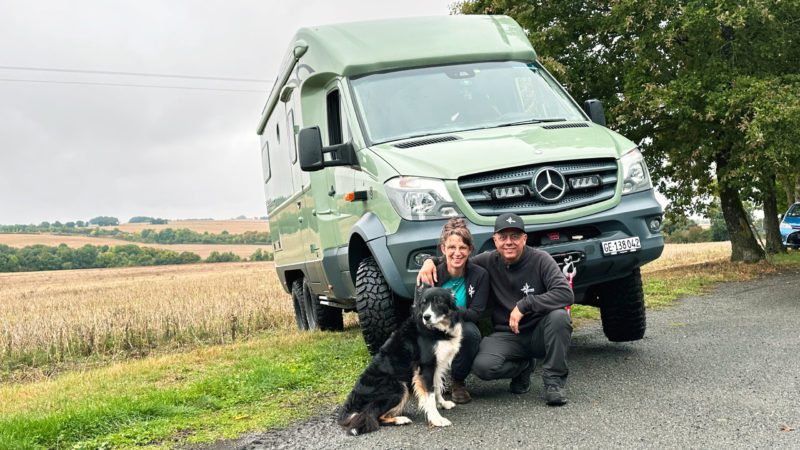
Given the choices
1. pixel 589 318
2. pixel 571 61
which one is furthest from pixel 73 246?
pixel 589 318

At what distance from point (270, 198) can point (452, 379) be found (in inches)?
304

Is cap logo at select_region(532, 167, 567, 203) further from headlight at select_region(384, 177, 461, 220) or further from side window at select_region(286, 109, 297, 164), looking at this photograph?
side window at select_region(286, 109, 297, 164)

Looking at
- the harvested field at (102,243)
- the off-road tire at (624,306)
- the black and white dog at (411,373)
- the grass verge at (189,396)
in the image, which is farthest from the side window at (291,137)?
the harvested field at (102,243)

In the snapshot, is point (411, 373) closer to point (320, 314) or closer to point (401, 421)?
point (401, 421)

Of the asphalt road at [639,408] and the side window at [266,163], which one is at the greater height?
the side window at [266,163]

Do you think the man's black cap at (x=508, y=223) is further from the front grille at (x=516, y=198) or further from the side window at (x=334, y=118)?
the side window at (x=334, y=118)

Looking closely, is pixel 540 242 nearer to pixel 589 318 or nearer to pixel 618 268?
pixel 618 268

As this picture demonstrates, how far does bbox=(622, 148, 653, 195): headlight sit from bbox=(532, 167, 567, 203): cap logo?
0.62 meters

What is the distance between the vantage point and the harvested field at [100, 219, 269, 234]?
275 feet

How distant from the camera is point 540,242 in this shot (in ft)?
21.3

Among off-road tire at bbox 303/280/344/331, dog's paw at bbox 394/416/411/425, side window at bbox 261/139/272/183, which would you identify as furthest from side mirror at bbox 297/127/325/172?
side window at bbox 261/139/272/183

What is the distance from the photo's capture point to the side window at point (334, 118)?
816 cm

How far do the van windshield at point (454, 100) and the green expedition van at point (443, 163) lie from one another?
0.05ft

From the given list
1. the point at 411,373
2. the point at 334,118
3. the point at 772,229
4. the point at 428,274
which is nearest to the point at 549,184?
the point at 428,274
